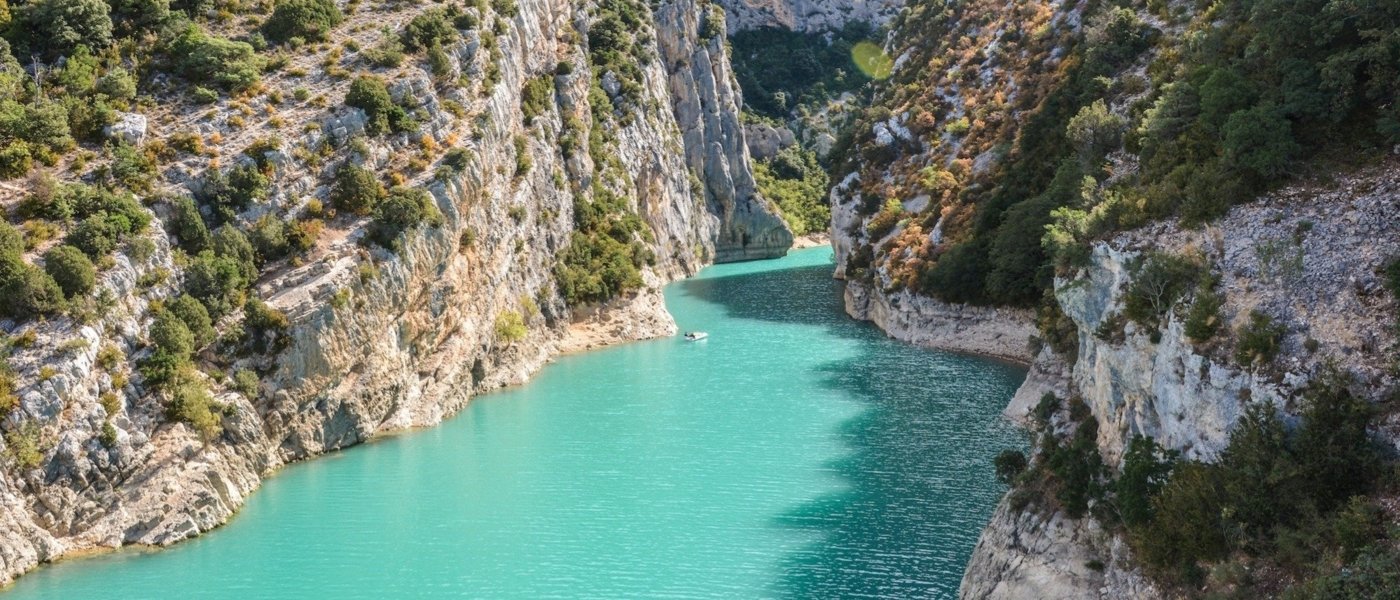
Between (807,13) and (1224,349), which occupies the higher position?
(807,13)

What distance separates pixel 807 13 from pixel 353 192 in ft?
458

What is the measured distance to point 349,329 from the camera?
4831cm

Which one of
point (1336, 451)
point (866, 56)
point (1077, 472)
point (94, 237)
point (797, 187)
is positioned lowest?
point (1077, 472)

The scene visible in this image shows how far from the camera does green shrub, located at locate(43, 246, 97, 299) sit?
39.0 metres

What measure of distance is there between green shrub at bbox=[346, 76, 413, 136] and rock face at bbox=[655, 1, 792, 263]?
7120 centimetres

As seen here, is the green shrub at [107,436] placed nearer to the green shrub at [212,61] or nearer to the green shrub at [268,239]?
the green shrub at [268,239]

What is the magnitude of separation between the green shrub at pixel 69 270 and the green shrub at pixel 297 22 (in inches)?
906

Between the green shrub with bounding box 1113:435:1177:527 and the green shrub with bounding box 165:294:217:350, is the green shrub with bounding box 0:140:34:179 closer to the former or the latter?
the green shrub with bounding box 165:294:217:350

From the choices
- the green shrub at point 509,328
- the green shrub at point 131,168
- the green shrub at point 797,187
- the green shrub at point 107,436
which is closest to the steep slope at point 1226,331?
the green shrub at point 107,436

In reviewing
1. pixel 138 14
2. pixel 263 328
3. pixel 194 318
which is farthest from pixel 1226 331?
pixel 138 14

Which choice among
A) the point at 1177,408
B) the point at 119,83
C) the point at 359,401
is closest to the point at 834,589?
the point at 1177,408

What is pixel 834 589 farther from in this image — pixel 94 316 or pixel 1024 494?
pixel 94 316

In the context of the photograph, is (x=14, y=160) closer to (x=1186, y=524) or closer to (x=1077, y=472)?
(x=1077, y=472)

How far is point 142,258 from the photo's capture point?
42875 millimetres
